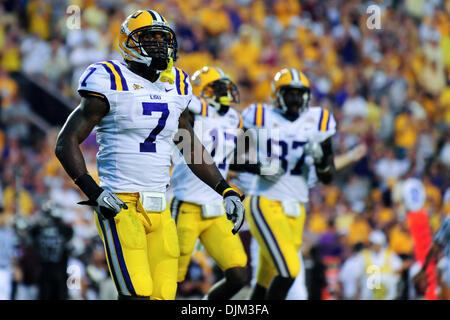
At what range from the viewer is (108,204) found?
4375 mm

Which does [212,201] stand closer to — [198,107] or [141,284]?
[198,107]

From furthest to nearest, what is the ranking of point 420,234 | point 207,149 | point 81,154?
point 420,234 < point 207,149 < point 81,154

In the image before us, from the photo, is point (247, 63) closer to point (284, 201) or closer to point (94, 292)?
point (94, 292)

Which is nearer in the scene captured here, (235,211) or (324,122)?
(235,211)

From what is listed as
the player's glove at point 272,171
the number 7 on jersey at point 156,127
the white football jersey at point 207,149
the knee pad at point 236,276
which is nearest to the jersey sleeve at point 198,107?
the white football jersey at point 207,149

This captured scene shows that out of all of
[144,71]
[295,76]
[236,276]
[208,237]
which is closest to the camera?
A: [144,71]

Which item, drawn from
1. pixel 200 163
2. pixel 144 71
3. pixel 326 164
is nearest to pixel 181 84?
pixel 144 71

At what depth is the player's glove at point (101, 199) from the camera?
4.38 meters

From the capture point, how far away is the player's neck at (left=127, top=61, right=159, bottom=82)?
484cm

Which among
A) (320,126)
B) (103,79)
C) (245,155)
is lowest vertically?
(245,155)

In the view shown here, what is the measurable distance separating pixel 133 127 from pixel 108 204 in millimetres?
518

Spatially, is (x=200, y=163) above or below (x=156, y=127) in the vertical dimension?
below

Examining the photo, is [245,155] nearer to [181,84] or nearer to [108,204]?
[181,84]

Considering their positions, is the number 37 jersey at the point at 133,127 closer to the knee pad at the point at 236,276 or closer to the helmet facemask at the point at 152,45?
the helmet facemask at the point at 152,45
